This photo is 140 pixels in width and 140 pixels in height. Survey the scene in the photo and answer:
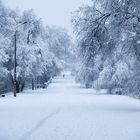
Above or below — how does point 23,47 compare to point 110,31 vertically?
above

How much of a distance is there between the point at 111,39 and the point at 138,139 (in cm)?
953

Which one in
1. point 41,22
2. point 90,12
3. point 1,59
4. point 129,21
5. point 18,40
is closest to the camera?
point 129,21

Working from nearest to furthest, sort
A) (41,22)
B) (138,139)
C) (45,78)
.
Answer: (138,139)
(41,22)
(45,78)

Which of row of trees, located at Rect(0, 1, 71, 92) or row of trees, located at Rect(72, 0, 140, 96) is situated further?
row of trees, located at Rect(0, 1, 71, 92)

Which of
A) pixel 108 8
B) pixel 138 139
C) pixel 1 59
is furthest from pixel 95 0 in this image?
pixel 1 59

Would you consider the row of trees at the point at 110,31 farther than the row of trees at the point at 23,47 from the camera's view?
No

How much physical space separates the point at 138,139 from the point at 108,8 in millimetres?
8759

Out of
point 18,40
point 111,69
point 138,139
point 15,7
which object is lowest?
point 138,139

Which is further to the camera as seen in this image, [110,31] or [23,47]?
[23,47]

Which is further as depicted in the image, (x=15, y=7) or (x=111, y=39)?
(x=15, y=7)

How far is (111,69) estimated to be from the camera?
45.3 metres

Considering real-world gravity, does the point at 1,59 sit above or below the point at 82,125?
above

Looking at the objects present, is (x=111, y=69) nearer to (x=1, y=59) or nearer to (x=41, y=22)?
(x=1, y=59)

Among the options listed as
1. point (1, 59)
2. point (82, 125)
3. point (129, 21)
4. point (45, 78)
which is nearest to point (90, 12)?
point (129, 21)
